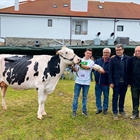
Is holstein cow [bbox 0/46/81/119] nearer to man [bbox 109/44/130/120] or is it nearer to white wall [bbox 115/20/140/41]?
man [bbox 109/44/130/120]

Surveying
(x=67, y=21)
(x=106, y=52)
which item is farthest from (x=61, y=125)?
(x=67, y=21)

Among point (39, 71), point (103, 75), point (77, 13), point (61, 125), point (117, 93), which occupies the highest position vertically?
point (77, 13)

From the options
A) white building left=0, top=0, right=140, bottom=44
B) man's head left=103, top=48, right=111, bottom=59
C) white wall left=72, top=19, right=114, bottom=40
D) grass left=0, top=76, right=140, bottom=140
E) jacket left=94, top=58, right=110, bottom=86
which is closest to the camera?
grass left=0, top=76, right=140, bottom=140

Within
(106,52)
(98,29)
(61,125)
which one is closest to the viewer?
(61,125)

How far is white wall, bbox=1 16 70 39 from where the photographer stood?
91.2 ft

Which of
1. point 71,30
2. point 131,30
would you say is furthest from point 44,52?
point 131,30

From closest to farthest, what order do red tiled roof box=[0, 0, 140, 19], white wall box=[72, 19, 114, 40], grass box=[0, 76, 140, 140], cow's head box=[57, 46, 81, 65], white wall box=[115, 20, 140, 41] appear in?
grass box=[0, 76, 140, 140] → cow's head box=[57, 46, 81, 65] → red tiled roof box=[0, 0, 140, 19] → white wall box=[72, 19, 114, 40] → white wall box=[115, 20, 140, 41]

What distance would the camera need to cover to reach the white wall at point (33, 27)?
2781 cm

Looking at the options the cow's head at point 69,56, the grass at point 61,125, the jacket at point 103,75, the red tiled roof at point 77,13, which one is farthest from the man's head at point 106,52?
the red tiled roof at point 77,13

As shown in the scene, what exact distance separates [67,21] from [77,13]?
1944 mm

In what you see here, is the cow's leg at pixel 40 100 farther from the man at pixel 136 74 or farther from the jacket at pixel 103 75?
the man at pixel 136 74

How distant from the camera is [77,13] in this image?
28734 mm

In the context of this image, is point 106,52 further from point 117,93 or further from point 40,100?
point 40,100

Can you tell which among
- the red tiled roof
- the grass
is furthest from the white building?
the grass
